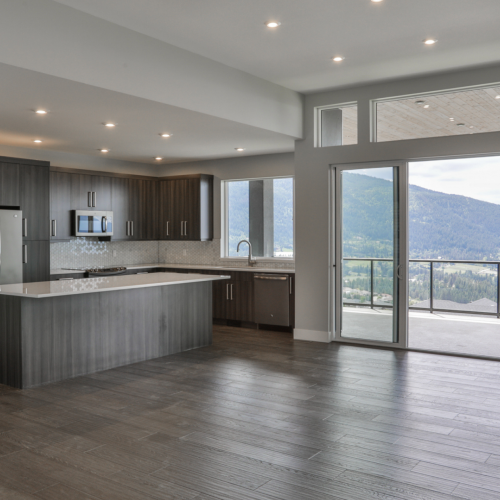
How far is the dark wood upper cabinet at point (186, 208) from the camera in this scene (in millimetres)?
8688

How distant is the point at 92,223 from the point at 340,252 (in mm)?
3750

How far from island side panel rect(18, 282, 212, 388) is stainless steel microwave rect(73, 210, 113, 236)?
2381mm

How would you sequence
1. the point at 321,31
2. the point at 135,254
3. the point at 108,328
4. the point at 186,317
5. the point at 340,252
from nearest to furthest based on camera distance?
the point at 321,31
the point at 108,328
the point at 186,317
the point at 340,252
the point at 135,254

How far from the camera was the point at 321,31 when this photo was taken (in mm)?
4555

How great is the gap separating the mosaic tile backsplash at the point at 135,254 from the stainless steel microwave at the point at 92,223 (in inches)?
10.0

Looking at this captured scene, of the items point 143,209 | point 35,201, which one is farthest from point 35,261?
point 143,209

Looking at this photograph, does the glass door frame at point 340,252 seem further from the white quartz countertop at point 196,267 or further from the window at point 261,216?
the window at point 261,216

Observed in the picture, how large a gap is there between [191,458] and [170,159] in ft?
20.8

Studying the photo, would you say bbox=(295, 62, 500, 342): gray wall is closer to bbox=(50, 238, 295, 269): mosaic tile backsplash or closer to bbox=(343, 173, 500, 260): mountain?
bbox=(50, 238, 295, 269): mosaic tile backsplash

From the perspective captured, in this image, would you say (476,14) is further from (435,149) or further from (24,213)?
(24,213)

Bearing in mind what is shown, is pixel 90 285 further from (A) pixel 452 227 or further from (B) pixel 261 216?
(A) pixel 452 227

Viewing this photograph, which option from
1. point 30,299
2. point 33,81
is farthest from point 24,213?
point 33,81

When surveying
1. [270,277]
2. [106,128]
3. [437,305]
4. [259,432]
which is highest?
[106,128]

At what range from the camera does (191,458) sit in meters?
3.17
